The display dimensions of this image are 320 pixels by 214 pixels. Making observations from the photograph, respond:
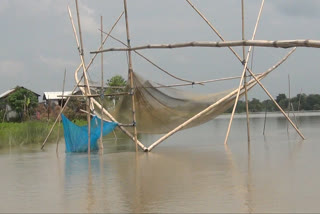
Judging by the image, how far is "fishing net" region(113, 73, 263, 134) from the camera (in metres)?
9.64

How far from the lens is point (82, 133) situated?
1003cm

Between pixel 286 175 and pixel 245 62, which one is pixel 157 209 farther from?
pixel 245 62

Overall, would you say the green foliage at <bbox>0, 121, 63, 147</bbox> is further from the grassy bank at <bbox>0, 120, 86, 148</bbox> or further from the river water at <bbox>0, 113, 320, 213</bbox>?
the river water at <bbox>0, 113, 320, 213</bbox>

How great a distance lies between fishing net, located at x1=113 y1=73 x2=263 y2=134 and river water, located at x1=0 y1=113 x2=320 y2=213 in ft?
2.00

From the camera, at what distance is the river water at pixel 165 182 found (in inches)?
189

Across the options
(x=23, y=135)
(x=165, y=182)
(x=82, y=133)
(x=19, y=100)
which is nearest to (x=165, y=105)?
(x=82, y=133)

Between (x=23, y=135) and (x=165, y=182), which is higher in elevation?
(x=23, y=135)

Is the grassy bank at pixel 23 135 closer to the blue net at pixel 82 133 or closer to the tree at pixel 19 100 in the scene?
the blue net at pixel 82 133

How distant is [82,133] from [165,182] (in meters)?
4.17

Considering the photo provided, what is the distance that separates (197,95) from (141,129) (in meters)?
1.32

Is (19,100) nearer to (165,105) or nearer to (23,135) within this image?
(23,135)

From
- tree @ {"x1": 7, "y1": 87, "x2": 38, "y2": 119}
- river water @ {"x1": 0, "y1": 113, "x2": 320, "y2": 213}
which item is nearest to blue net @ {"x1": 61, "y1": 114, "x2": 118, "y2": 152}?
river water @ {"x1": 0, "y1": 113, "x2": 320, "y2": 213}

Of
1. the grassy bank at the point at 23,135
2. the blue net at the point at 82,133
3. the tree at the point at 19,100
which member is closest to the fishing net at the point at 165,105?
the blue net at the point at 82,133

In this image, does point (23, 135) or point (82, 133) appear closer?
point (82, 133)
